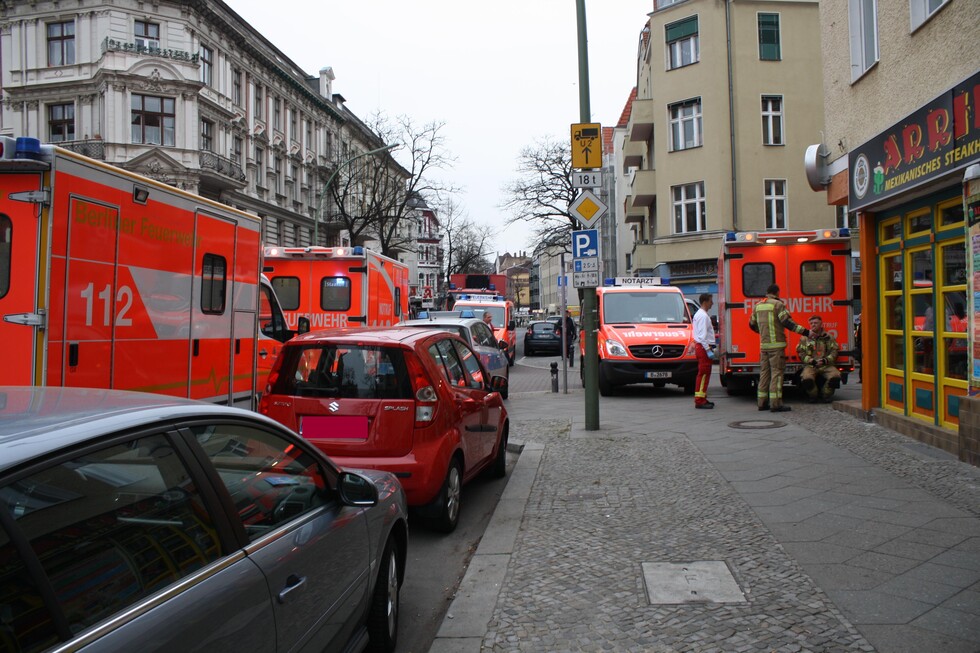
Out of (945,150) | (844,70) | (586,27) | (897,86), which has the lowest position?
(945,150)

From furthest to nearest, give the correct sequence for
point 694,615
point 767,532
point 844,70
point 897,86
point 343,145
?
point 343,145 < point 844,70 < point 897,86 < point 767,532 < point 694,615

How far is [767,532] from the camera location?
5375 mm

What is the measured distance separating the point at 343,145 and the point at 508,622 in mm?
51494

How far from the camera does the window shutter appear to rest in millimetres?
31344

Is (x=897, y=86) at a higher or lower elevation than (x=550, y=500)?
higher

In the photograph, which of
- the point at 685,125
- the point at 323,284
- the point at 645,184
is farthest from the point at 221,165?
the point at 323,284

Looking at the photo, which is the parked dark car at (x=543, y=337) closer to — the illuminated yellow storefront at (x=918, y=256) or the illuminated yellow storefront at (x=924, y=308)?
the illuminated yellow storefront at (x=918, y=256)

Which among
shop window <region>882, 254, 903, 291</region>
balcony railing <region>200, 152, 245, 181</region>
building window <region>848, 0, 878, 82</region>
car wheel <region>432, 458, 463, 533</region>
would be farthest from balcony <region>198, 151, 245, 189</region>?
car wheel <region>432, 458, 463, 533</region>

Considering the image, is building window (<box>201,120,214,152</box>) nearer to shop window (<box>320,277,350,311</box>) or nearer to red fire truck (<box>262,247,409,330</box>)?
red fire truck (<box>262,247,409,330</box>)

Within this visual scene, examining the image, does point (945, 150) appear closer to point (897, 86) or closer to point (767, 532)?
point (897, 86)

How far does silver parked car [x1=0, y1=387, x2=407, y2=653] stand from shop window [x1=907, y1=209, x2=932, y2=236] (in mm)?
7551

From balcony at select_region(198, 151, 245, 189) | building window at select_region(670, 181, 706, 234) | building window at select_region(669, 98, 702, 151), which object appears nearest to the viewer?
building window at select_region(669, 98, 702, 151)

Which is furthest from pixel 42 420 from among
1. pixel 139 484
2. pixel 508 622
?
pixel 508 622

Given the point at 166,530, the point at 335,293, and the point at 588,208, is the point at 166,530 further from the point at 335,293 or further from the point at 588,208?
the point at 335,293
